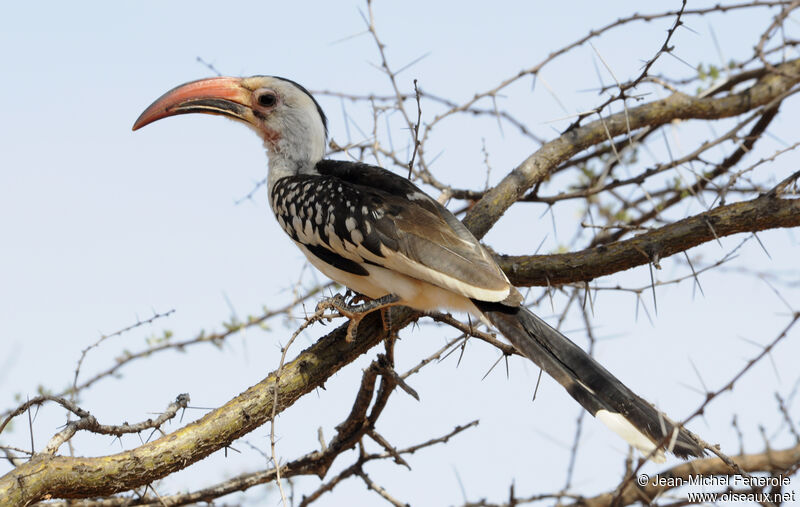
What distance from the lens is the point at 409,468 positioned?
388cm

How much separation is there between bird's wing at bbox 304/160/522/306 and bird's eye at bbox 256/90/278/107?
1132 mm

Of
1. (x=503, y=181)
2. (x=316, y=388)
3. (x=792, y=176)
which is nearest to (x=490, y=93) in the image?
(x=503, y=181)

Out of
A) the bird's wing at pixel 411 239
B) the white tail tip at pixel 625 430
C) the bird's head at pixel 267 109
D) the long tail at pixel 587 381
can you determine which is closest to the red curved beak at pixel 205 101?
the bird's head at pixel 267 109

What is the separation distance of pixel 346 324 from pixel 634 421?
→ 50.7 inches

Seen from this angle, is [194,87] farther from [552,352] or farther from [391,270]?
[552,352]

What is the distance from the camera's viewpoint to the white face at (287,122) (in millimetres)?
4883

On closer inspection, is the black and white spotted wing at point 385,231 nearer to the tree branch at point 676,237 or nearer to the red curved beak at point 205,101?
the tree branch at point 676,237

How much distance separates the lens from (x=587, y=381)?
3.40m

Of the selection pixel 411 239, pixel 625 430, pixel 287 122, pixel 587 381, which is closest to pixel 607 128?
pixel 411 239

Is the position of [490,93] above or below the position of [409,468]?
above

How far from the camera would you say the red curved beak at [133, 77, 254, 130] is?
483 centimetres

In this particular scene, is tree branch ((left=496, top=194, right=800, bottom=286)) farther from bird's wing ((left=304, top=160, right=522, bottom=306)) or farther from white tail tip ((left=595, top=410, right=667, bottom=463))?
white tail tip ((left=595, top=410, right=667, bottom=463))

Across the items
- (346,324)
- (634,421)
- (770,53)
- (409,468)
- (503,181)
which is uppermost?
(770,53)

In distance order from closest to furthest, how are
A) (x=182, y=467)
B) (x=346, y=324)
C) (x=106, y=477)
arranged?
1. (x=106, y=477)
2. (x=182, y=467)
3. (x=346, y=324)
